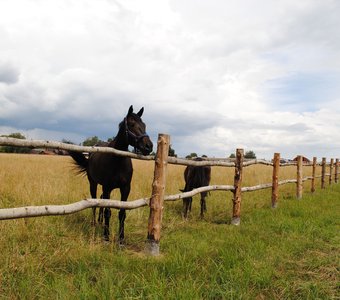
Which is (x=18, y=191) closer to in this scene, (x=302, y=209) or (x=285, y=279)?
(x=285, y=279)

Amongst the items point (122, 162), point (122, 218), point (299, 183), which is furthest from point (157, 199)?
point (299, 183)

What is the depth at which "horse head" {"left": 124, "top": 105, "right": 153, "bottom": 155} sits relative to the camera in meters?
4.88

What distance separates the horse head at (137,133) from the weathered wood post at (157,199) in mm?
173

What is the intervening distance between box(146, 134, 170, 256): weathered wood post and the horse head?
17 centimetres

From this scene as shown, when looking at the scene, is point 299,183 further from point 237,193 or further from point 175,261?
point 175,261

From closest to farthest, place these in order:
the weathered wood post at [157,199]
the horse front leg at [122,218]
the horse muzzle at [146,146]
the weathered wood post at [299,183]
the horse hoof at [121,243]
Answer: the weathered wood post at [157,199]
the horse muzzle at [146,146]
the horse hoof at [121,243]
the horse front leg at [122,218]
the weathered wood post at [299,183]

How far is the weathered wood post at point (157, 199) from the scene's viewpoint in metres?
4.71

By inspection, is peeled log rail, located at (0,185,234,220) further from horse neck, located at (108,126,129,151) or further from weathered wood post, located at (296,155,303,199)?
weathered wood post, located at (296,155,303,199)

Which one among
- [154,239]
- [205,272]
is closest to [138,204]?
[154,239]

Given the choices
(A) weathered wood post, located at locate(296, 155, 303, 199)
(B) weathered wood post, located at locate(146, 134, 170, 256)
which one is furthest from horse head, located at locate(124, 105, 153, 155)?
(A) weathered wood post, located at locate(296, 155, 303, 199)

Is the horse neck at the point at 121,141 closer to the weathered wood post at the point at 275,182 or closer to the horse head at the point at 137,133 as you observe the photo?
the horse head at the point at 137,133

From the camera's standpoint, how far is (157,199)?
15.7 feet

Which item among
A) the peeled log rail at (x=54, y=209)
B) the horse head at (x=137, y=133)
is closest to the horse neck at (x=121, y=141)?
the horse head at (x=137, y=133)

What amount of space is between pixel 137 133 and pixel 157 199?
1053mm
